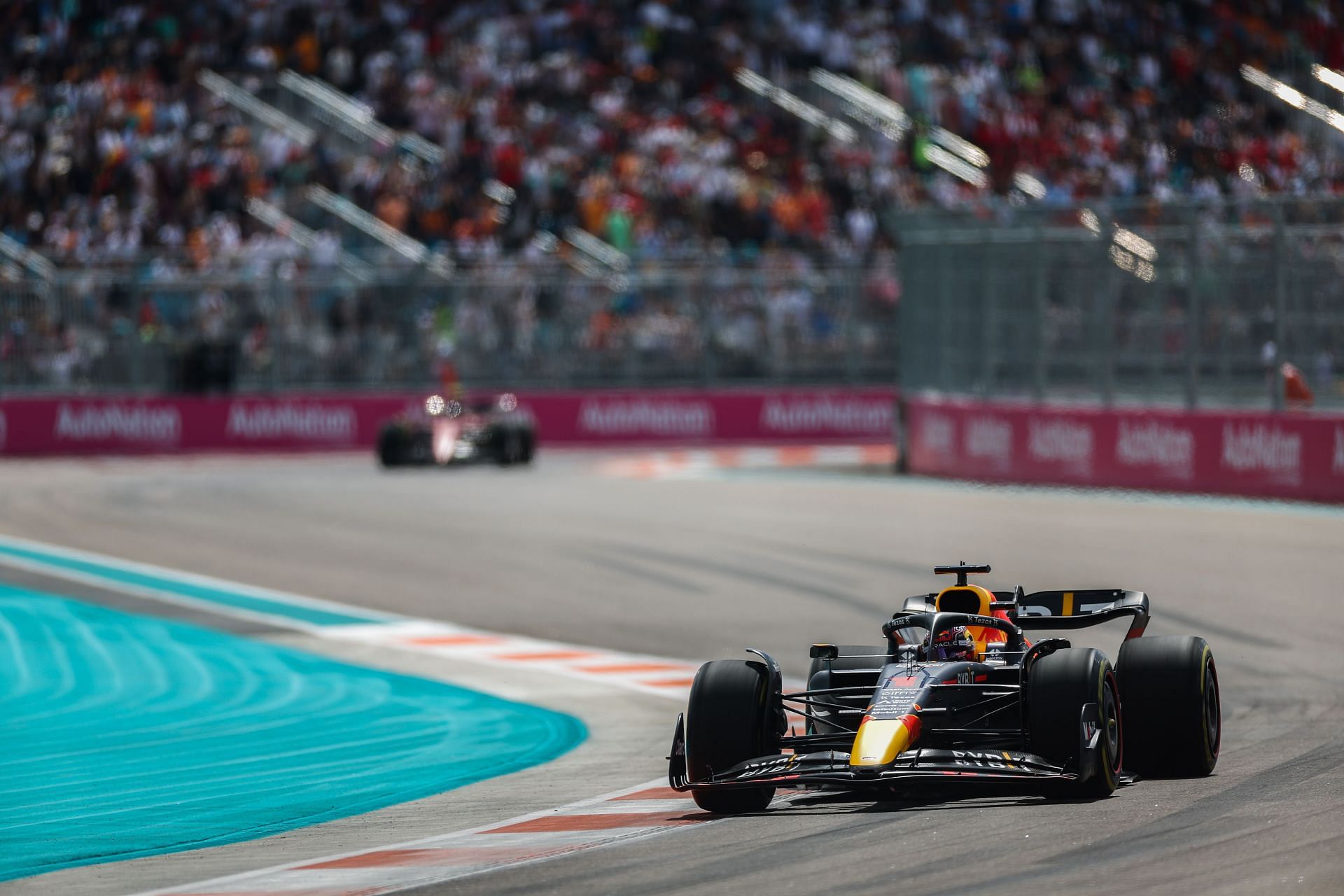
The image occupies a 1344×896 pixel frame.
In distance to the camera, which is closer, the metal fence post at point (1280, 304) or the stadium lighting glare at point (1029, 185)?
the metal fence post at point (1280, 304)

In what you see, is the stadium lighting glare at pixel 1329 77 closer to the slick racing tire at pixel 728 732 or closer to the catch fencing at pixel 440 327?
the catch fencing at pixel 440 327

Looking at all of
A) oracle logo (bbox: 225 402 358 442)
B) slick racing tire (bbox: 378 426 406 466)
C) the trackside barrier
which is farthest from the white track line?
oracle logo (bbox: 225 402 358 442)

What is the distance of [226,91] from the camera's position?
32.8 meters

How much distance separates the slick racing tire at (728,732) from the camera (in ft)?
24.5

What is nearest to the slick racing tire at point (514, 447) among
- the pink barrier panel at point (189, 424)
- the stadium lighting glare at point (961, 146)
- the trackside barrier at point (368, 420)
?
the trackside barrier at point (368, 420)

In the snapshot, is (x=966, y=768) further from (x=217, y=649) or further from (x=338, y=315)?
(x=338, y=315)

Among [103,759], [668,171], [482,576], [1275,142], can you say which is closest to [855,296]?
[668,171]

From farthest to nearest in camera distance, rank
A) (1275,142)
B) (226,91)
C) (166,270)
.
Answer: (226,91)
(1275,142)
(166,270)

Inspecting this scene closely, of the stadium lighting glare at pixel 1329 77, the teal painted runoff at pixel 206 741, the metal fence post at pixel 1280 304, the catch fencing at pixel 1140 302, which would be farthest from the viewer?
the stadium lighting glare at pixel 1329 77

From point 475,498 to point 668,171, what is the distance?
11.3m

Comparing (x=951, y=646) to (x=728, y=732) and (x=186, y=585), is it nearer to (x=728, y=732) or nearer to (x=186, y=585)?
(x=728, y=732)

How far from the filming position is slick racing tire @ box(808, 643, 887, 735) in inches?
310

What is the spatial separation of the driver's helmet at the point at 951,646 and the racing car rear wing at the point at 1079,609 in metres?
0.44

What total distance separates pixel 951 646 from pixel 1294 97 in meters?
26.5
